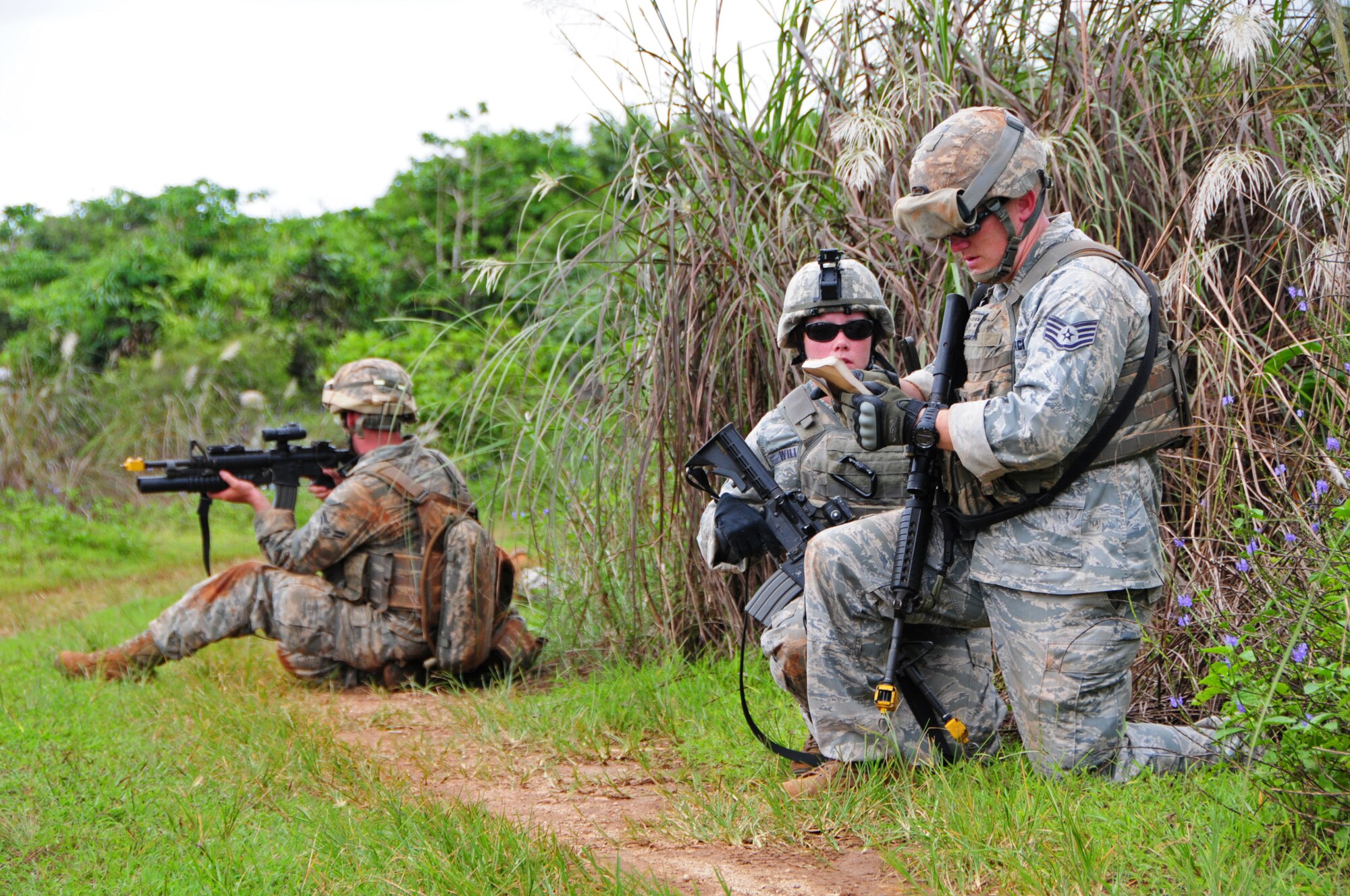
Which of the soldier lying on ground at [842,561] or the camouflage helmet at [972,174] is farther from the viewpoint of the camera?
the soldier lying on ground at [842,561]

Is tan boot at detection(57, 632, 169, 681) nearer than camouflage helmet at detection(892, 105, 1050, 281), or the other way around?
camouflage helmet at detection(892, 105, 1050, 281)

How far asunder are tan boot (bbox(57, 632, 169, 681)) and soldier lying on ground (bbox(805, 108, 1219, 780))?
11.6 feet

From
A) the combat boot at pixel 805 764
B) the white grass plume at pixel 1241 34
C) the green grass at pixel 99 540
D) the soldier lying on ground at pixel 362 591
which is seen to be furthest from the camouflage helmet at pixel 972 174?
the green grass at pixel 99 540

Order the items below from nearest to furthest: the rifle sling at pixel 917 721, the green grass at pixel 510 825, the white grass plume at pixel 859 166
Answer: the green grass at pixel 510 825 → the rifle sling at pixel 917 721 → the white grass plume at pixel 859 166

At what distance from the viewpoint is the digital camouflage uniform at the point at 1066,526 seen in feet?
8.25

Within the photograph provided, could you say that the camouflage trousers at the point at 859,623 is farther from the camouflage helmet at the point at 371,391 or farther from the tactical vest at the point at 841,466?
the camouflage helmet at the point at 371,391

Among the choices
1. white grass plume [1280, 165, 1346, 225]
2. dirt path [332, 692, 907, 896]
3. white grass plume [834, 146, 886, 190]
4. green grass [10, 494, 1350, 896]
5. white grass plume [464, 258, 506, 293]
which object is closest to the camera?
green grass [10, 494, 1350, 896]

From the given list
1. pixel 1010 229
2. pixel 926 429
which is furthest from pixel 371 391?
pixel 1010 229

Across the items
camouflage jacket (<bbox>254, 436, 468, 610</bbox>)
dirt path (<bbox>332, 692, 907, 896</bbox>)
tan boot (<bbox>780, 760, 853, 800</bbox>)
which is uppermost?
camouflage jacket (<bbox>254, 436, 468, 610</bbox>)

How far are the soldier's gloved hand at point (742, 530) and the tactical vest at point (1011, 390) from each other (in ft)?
1.98

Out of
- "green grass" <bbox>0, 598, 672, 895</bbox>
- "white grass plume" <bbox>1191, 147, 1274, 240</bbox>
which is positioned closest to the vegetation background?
"white grass plume" <bbox>1191, 147, 1274, 240</bbox>

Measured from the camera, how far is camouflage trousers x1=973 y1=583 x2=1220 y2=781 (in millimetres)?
2648

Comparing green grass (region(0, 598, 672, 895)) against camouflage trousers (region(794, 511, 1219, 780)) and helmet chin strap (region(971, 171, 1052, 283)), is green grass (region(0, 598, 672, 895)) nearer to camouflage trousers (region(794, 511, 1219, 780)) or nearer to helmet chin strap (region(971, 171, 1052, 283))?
camouflage trousers (region(794, 511, 1219, 780))

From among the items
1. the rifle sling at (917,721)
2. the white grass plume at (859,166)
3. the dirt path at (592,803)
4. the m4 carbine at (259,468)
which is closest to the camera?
the dirt path at (592,803)
